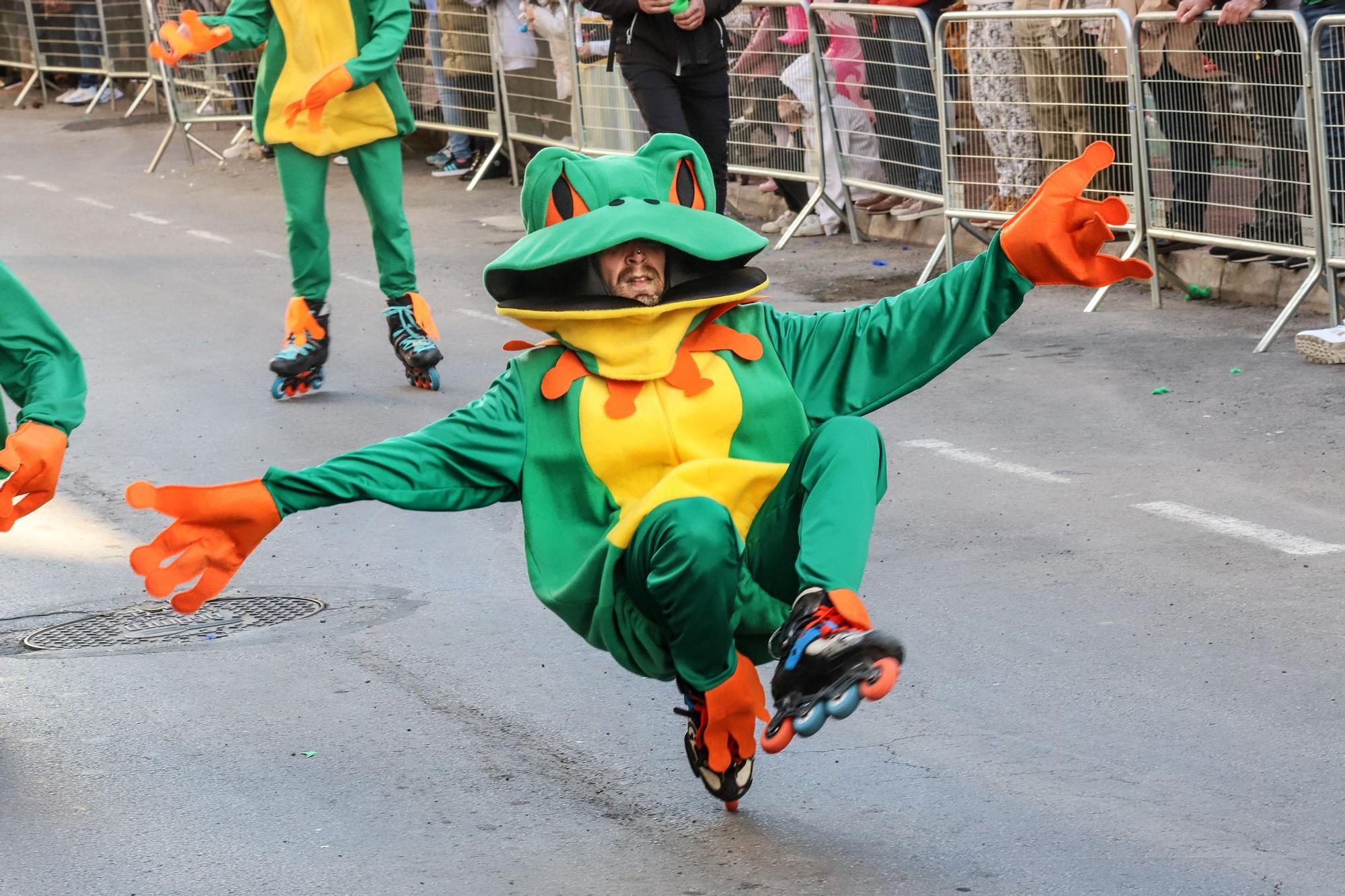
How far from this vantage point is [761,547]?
3998 millimetres

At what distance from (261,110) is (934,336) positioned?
5.23m

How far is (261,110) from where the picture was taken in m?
8.64

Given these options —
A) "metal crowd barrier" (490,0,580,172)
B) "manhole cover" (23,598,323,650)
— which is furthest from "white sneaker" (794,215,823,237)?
"manhole cover" (23,598,323,650)

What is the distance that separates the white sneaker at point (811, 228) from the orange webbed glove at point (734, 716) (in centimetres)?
839

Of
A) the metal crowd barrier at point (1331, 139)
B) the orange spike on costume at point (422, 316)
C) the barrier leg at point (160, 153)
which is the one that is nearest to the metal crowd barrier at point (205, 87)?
the barrier leg at point (160, 153)

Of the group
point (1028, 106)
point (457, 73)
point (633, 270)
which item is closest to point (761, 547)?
point (633, 270)

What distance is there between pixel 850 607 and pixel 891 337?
2.62 feet

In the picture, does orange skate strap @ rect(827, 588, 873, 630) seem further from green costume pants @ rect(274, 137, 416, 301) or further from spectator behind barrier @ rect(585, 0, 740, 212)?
spectator behind barrier @ rect(585, 0, 740, 212)

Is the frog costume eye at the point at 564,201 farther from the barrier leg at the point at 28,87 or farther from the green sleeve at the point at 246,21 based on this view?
the barrier leg at the point at 28,87

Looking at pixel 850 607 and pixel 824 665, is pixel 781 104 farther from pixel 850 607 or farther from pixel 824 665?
pixel 824 665

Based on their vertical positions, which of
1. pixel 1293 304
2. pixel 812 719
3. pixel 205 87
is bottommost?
pixel 1293 304

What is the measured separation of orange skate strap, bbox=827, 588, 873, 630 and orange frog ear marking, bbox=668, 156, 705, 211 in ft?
3.38

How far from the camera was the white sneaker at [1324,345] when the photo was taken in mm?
7980

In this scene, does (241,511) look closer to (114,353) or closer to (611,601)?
(611,601)
